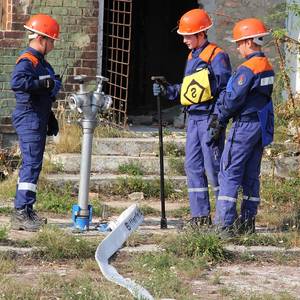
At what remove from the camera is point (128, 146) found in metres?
11.4

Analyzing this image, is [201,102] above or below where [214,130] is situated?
above

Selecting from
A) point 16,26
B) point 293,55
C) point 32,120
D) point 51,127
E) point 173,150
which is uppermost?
point 16,26

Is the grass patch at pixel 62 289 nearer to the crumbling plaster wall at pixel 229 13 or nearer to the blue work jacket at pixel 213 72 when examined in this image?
the blue work jacket at pixel 213 72

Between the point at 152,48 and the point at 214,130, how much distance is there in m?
8.35

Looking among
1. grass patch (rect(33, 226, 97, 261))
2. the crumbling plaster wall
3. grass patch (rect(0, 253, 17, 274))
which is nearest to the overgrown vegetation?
the crumbling plaster wall

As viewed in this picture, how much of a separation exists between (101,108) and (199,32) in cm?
122

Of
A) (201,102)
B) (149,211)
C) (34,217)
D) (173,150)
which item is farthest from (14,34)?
(201,102)

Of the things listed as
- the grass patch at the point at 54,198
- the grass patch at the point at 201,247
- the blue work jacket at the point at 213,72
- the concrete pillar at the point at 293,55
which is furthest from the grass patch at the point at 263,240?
the concrete pillar at the point at 293,55

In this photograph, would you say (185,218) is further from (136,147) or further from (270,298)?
(270,298)

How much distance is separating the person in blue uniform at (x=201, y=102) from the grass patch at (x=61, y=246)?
4.12 ft

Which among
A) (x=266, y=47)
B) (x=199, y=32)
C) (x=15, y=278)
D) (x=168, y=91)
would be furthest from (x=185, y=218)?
(x=266, y=47)

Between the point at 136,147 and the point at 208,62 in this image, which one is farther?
the point at 136,147

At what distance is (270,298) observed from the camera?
21.3 ft

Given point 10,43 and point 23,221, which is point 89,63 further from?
point 23,221
